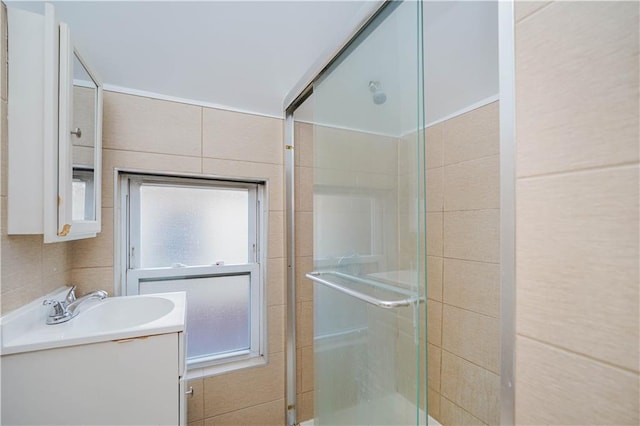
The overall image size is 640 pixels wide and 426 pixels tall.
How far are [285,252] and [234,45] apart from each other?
3.66 ft

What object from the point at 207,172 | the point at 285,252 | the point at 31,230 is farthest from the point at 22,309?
the point at 285,252

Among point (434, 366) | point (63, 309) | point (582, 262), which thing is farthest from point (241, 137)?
point (434, 366)

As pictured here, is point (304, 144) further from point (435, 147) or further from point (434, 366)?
point (434, 366)

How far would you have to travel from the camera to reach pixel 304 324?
163cm

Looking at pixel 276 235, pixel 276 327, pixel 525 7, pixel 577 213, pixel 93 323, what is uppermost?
pixel 525 7

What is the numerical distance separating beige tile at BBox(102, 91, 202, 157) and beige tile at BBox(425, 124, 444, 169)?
1.33 metres

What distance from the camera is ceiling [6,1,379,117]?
956 mm

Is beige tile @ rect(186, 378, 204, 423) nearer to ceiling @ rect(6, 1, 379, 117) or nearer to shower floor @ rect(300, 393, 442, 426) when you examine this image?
shower floor @ rect(300, 393, 442, 426)

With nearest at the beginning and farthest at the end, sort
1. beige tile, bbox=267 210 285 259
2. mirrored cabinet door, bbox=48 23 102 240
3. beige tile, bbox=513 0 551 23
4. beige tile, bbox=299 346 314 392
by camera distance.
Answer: beige tile, bbox=513 0 551 23 → mirrored cabinet door, bbox=48 23 102 240 → beige tile, bbox=299 346 314 392 → beige tile, bbox=267 210 285 259

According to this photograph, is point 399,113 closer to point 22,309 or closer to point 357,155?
point 357,155

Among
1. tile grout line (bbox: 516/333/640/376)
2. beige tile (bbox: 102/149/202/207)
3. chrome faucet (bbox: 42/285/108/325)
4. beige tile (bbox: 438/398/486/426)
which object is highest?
beige tile (bbox: 102/149/202/207)

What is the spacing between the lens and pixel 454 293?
5.20ft

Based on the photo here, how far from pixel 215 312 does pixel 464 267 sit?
143 centimetres

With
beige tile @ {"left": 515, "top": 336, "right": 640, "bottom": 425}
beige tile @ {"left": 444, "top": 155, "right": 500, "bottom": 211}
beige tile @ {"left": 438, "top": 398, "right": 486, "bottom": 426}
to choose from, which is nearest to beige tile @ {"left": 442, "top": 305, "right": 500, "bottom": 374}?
beige tile @ {"left": 438, "top": 398, "right": 486, "bottom": 426}
